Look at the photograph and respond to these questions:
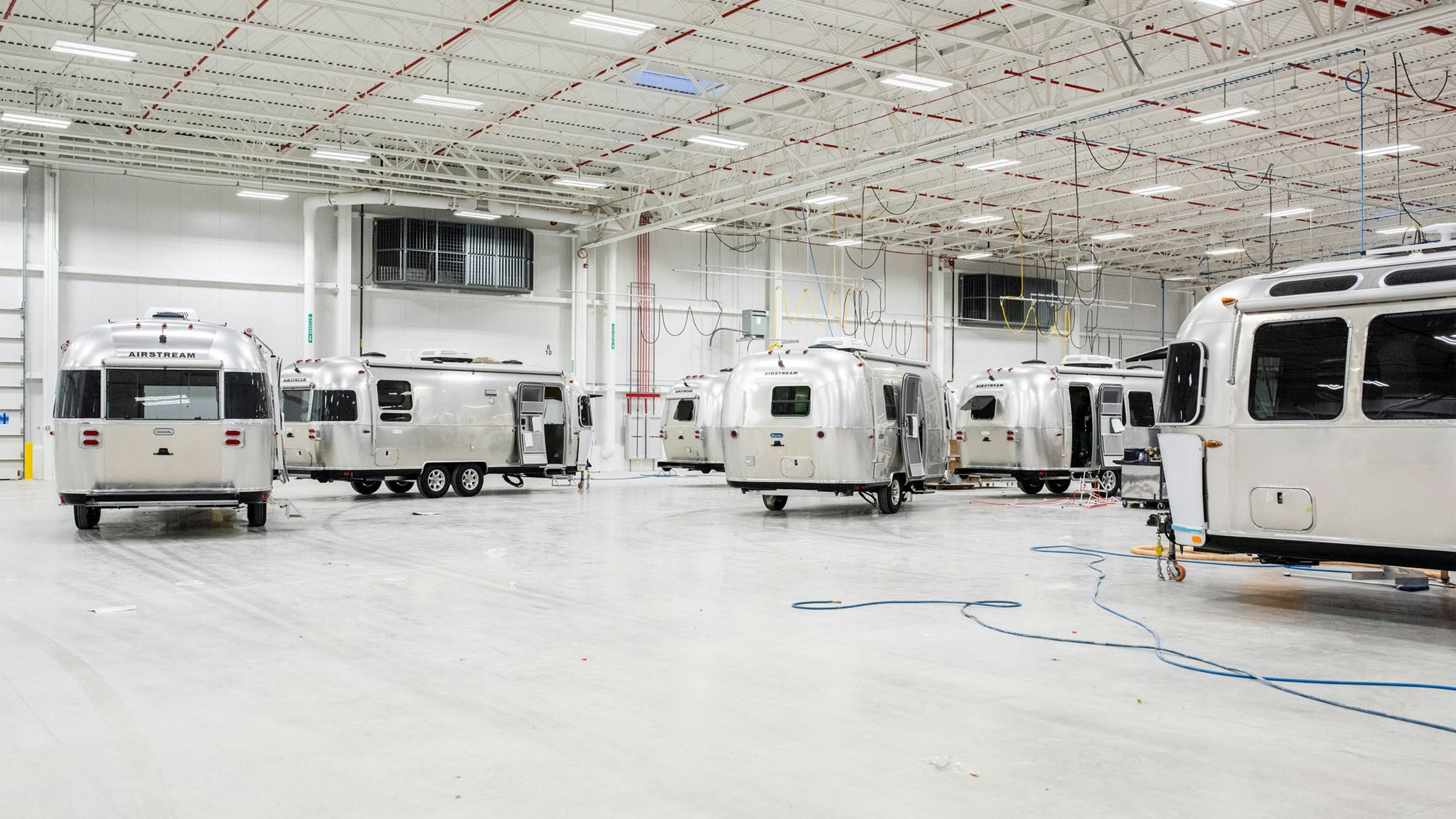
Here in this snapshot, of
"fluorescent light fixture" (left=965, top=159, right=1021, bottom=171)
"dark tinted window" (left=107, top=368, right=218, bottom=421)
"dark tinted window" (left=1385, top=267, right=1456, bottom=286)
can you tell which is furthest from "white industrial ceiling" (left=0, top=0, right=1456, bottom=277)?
"dark tinted window" (left=107, top=368, right=218, bottom=421)

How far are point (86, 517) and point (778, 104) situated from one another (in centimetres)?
1332

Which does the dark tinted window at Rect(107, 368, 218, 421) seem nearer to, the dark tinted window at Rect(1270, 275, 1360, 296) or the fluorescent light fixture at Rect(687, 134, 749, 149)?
the fluorescent light fixture at Rect(687, 134, 749, 149)

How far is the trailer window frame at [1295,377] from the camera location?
24.4 ft

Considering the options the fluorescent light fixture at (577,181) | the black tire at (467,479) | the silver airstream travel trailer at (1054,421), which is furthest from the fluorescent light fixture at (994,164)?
the black tire at (467,479)

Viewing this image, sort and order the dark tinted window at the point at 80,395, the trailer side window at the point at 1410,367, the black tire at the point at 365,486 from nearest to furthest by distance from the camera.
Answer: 1. the trailer side window at the point at 1410,367
2. the dark tinted window at the point at 80,395
3. the black tire at the point at 365,486

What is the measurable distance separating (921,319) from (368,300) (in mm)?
16257

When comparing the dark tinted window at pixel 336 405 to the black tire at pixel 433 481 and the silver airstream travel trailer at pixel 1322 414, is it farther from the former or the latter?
the silver airstream travel trailer at pixel 1322 414

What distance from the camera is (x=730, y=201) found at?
78.3ft

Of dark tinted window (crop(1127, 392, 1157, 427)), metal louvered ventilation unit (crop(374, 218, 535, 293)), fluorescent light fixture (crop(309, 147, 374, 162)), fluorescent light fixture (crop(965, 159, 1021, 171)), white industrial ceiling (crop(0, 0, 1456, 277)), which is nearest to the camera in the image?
white industrial ceiling (crop(0, 0, 1456, 277))

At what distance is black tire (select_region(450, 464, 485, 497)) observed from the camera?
62.4 ft

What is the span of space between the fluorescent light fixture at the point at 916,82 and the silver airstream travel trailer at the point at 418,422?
7.90m

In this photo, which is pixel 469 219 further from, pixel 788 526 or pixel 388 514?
pixel 788 526

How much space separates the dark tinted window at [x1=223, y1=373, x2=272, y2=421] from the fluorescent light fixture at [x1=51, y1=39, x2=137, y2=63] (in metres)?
5.61

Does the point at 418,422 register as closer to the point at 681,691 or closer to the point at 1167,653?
the point at 681,691
